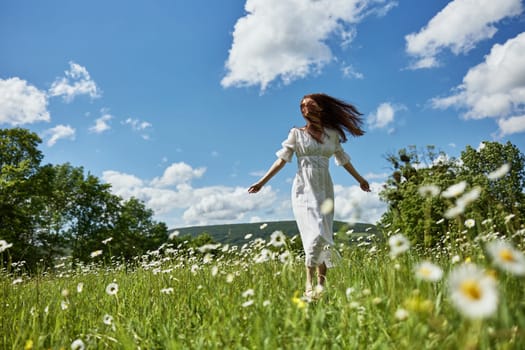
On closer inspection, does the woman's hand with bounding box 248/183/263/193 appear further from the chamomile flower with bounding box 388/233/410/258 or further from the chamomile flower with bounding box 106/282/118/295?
the chamomile flower with bounding box 388/233/410/258

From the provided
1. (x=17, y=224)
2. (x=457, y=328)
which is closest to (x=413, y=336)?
(x=457, y=328)

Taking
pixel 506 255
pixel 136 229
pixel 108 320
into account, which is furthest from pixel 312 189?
pixel 136 229

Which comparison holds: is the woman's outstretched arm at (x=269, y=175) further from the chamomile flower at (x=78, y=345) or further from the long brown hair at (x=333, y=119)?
the chamomile flower at (x=78, y=345)

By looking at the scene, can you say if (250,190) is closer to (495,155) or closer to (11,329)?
(11,329)

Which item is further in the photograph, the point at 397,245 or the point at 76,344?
the point at 76,344

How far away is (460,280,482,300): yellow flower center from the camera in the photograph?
1453 millimetres

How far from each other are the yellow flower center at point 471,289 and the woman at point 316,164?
341cm

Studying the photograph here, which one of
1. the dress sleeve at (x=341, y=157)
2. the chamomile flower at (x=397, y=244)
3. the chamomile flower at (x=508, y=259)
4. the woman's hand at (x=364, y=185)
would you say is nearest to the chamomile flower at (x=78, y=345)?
the chamomile flower at (x=397, y=244)

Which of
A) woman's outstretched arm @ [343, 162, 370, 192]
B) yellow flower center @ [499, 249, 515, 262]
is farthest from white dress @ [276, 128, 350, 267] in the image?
yellow flower center @ [499, 249, 515, 262]

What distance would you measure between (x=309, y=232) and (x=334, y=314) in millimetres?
1782

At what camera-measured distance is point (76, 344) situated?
3.02 meters

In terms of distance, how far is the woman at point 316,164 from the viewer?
507 centimetres

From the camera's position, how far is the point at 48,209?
111 ft

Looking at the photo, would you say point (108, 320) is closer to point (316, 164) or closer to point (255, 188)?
point (255, 188)
